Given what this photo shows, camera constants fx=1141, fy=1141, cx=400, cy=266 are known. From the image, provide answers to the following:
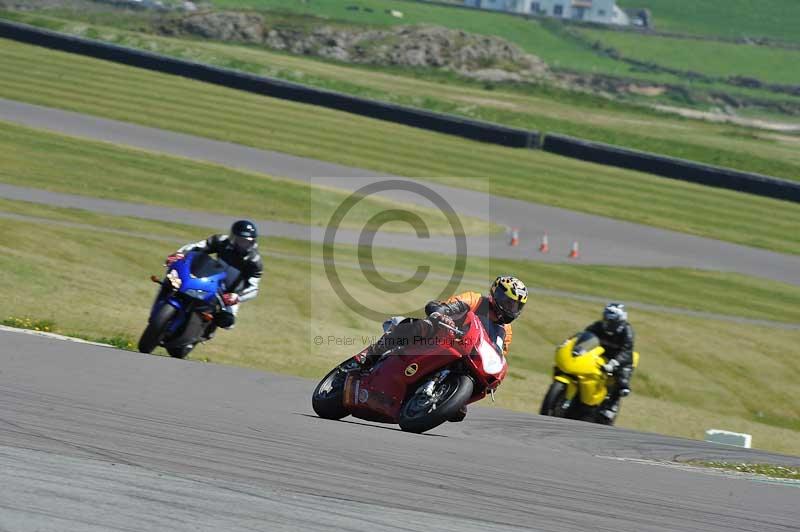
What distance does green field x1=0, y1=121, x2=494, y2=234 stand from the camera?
28.0m

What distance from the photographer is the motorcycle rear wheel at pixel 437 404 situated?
27.9 ft

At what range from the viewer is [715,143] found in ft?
161

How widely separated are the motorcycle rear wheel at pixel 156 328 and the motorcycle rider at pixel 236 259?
0.61 meters

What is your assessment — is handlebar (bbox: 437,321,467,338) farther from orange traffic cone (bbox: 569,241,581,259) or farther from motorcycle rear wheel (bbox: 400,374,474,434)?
orange traffic cone (bbox: 569,241,581,259)

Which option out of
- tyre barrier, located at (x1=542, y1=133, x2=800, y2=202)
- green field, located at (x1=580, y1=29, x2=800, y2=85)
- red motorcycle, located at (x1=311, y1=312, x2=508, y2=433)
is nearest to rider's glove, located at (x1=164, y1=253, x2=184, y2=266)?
red motorcycle, located at (x1=311, y1=312, x2=508, y2=433)

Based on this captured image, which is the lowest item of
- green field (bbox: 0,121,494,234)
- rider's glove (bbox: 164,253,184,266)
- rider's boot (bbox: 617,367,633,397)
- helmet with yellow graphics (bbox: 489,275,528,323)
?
green field (bbox: 0,121,494,234)

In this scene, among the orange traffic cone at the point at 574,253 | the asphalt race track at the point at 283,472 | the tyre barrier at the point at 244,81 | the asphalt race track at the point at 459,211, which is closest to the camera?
the asphalt race track at the point at 283,472

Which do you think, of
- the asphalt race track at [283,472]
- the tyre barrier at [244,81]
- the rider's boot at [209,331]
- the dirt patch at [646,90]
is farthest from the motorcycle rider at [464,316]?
the dirt patch at [646,90]

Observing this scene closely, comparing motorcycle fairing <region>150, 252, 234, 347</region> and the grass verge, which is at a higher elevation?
the grass verge

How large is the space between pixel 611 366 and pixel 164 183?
18.8m

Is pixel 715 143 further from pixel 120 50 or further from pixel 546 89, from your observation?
pixel 120 50

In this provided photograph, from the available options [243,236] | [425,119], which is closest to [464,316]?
[243,236]

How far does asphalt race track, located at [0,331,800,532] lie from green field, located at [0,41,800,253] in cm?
2645

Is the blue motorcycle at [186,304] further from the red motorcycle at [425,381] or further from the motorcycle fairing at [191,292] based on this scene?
the red motorcycle at [425,381]
